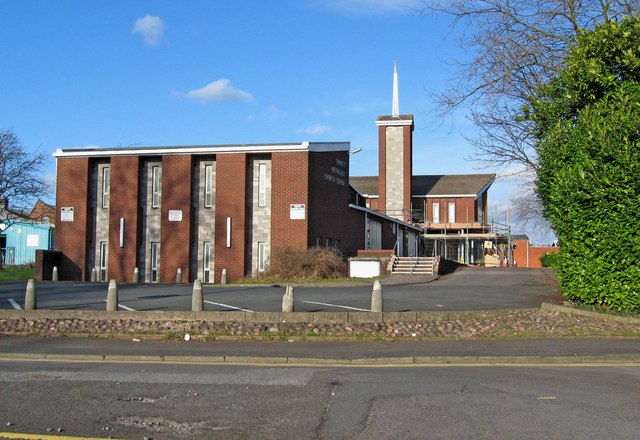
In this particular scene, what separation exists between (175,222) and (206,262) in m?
2.79

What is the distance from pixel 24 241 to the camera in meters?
62.6

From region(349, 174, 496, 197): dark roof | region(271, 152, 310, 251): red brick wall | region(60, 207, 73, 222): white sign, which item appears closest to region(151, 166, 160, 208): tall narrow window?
region(60, 207, 73, 222): white sign

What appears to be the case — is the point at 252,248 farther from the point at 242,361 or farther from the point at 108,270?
the point at 242,361

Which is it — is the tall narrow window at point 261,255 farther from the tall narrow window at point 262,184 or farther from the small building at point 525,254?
→ the small building at point 525,254

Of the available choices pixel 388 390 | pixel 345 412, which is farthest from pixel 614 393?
pixel 345 412

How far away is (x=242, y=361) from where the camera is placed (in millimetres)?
11984

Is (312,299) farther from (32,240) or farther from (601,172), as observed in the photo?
(32,240)

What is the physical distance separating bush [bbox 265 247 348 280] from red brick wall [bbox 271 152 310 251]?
2357 mm

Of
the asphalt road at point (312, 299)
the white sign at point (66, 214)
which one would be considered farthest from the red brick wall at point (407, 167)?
the asphalt road at point (312, 299)

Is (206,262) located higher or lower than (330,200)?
lower

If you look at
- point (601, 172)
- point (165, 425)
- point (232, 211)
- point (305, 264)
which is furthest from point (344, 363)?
point (232, 211)

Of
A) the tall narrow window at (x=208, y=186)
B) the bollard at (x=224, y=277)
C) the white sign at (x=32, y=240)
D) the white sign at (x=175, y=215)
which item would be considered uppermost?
the tall narrow window at (x=208, y=186)

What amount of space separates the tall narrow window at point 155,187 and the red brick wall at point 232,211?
3.88 metres

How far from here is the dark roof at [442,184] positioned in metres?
67.9
